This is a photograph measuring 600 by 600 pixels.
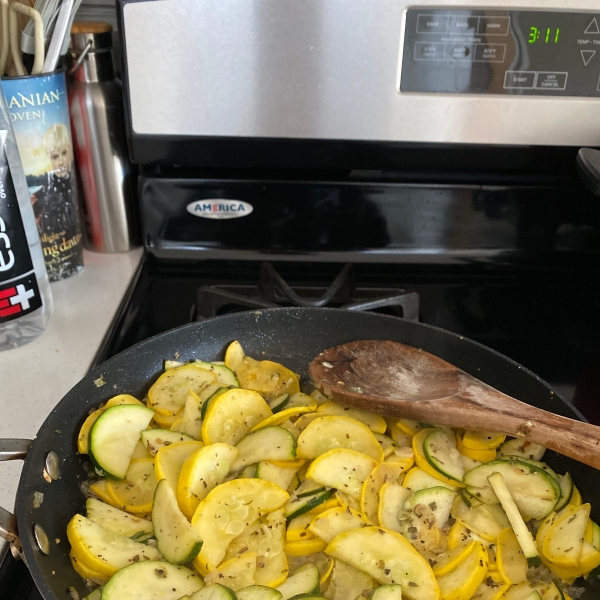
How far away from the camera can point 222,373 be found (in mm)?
867

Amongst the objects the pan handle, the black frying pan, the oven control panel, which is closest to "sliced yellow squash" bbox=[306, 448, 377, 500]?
the black frying pan

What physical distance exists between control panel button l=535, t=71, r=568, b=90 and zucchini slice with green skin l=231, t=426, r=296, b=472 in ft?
2.06

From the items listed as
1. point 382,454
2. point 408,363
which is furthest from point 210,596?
point 408,363

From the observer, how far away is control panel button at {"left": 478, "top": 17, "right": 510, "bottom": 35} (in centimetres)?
84

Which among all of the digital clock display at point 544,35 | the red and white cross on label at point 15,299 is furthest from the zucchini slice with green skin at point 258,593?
the digital clock display at point 544,35

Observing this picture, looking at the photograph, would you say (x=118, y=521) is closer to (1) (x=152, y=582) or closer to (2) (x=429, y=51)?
(1) (x=152, y=582)

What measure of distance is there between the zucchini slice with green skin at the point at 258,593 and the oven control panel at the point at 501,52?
70 centimetres

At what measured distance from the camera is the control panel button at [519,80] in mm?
868

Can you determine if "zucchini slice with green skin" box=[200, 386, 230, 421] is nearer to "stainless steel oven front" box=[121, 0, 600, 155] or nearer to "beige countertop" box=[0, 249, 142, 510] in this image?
"beige countertop" box=[0, 249, 142, 510]

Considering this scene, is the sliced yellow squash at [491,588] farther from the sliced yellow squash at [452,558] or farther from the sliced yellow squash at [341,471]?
the sliced yellow squash at [341,471]

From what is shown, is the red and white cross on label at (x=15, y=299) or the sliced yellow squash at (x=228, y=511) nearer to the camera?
the sliced yellow squash at (x=228, y=511)

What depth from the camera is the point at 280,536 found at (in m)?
0.68

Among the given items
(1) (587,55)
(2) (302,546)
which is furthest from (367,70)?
(2) (302,546)

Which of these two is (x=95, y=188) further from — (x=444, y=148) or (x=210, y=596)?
(x=210, y=596)
